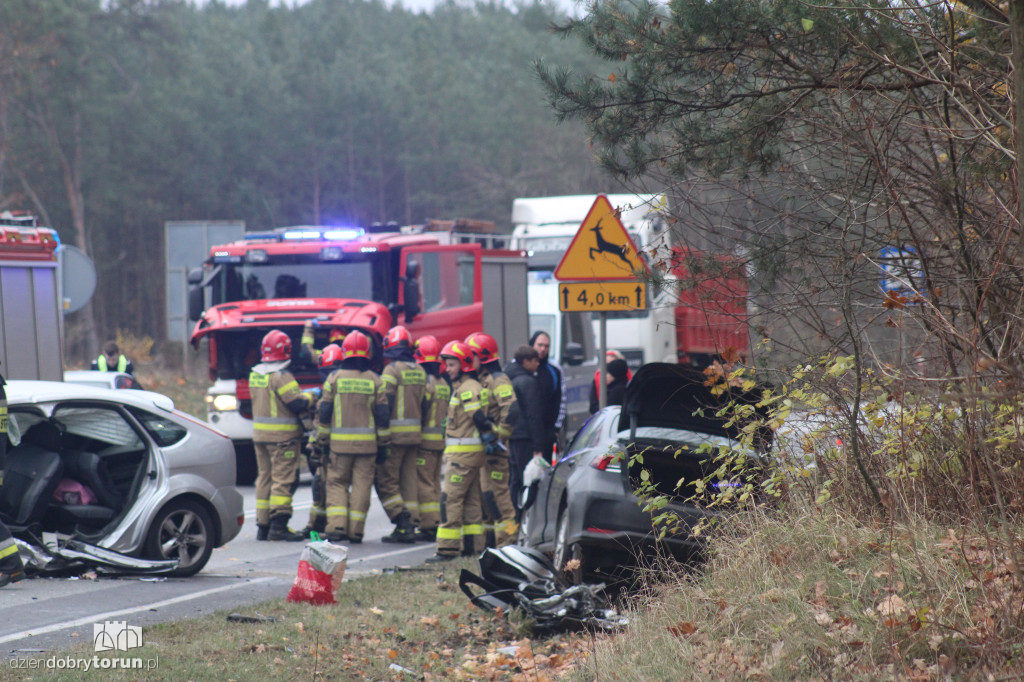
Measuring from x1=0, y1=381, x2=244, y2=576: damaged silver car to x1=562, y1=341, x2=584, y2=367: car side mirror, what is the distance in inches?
243

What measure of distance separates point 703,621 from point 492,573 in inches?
89.5

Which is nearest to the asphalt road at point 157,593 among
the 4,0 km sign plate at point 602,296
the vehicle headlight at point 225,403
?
the 4,0 km sign plate at point 602,296

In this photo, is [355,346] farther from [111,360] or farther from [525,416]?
[111,360]

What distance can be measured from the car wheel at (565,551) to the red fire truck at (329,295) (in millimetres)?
6346

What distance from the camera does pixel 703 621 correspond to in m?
5.50

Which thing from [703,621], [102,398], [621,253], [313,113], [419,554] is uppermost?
[313,113]

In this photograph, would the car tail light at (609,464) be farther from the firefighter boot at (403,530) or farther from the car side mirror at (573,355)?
the car side mirror at (573,355)

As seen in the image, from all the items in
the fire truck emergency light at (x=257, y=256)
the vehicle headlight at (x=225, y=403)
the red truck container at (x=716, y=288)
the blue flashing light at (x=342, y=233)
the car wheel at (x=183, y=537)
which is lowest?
the car wheel at (x=183, y=537)

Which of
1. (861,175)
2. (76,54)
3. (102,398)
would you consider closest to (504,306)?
(102,398)

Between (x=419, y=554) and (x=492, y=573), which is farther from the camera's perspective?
(x=419, y=554)

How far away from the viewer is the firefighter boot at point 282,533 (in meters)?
11.1

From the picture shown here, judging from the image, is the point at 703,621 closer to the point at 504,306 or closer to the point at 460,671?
the point at 460,671

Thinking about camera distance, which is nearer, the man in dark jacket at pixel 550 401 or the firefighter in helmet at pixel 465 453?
the firefighter in helmet at pixel 465 453

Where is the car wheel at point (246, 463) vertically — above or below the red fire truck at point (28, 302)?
below
